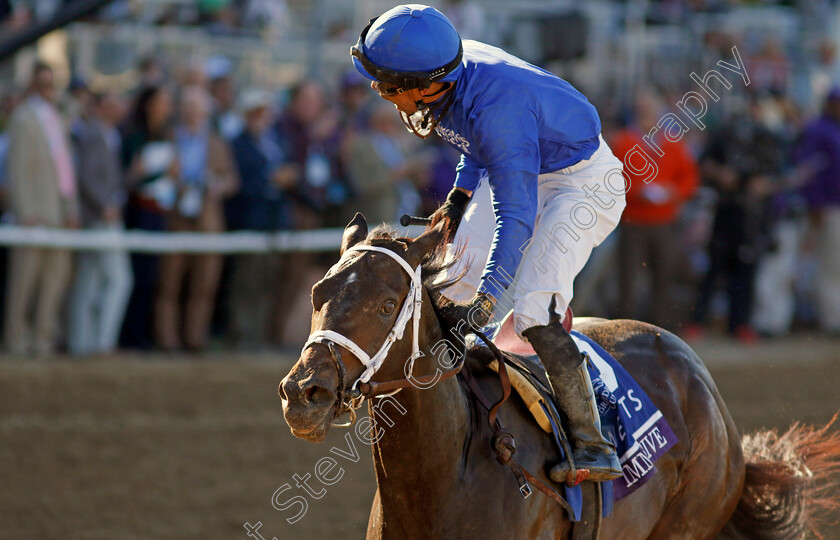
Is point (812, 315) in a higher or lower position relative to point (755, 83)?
lower

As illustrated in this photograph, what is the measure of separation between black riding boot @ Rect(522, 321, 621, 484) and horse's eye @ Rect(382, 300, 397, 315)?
0.70 meters

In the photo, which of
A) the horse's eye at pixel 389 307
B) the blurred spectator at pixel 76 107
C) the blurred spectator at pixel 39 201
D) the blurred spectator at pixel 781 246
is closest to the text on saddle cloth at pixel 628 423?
the horse's eye at pixel 389 307

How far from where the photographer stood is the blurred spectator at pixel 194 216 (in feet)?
29.6

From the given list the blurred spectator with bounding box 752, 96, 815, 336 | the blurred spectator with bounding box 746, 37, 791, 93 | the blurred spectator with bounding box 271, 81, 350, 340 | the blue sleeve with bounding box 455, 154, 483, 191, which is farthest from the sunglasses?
the blurred spectator with bounding box 746, 37, 791, 93

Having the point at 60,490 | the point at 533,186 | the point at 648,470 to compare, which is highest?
the point at 533,186

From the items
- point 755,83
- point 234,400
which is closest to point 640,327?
point 234,400

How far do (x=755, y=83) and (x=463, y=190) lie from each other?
9.88m

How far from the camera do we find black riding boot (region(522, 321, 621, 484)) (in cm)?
358

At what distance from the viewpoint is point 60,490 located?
598 centimetres

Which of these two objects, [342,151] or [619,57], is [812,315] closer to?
[619,57]

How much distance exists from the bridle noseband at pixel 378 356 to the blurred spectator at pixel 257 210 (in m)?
6.36

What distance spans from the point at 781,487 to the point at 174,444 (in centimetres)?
417

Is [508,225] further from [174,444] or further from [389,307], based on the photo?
[174,444]

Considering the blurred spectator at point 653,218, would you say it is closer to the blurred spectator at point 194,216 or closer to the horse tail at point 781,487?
the blurred spectator at point 194,216
